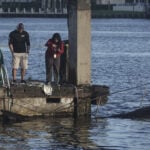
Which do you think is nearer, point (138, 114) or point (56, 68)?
point (56, 68)

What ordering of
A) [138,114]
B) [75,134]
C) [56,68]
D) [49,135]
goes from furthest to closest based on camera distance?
[138,114], [56,68], [75,134], [49,135]

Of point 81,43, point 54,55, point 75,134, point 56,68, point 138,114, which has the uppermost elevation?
point 81,43

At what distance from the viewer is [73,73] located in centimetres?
3083

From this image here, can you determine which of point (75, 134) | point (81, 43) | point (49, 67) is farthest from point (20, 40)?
point (75, 134)

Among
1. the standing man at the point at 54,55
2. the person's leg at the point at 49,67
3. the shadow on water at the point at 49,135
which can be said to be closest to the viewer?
the shadow on water at the point at 49,135

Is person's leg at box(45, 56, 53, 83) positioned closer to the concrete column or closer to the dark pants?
the dark pants

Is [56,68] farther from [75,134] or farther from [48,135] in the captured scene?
[48,135]

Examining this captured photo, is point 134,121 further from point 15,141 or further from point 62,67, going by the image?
point 15,141

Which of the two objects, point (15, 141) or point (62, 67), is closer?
point (15, 141)

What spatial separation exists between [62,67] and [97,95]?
189cm

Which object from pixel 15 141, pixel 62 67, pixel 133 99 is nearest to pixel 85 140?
pixel 15 141

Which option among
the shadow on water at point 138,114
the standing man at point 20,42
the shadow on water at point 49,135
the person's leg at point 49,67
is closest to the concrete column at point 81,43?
the person's leg at point 49,67

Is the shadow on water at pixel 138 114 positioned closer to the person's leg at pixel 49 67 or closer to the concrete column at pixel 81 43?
the concrete column at pixel 81 43

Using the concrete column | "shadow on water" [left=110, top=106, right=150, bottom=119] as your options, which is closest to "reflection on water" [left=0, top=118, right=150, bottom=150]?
"shadow on water" [left=110, top=106, right=150, bottom=119]
